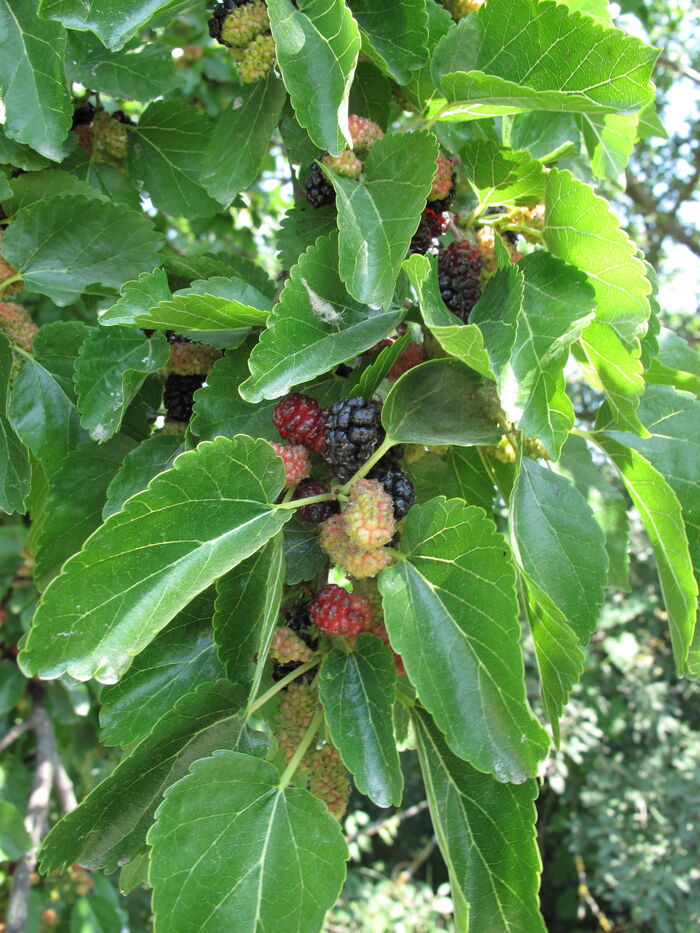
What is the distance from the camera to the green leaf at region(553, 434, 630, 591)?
0.91 m

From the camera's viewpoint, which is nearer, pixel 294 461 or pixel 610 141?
pixel 294 461

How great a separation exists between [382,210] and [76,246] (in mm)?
334

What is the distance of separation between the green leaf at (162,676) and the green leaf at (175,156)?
49cm

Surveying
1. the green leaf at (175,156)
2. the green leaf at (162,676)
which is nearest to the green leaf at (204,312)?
the green leaf at (162,676)

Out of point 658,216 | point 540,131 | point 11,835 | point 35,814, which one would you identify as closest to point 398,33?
point 540,131

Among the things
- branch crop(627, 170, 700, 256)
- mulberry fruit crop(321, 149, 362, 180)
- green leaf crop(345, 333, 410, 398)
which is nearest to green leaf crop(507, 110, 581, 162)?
mulberry fruit crop(321, 149, 362, 180)

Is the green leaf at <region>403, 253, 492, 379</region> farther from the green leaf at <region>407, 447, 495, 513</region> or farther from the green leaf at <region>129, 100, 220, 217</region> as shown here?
the green leaf at <region>129, 100, 220, 217</region>

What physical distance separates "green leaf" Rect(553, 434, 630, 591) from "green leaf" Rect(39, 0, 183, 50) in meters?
0.57

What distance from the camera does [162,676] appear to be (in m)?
0.62

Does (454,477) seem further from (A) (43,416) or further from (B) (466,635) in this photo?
(A) (43,416)

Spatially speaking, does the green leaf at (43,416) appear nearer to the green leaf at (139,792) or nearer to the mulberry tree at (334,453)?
the mulberry tree at (334,453)

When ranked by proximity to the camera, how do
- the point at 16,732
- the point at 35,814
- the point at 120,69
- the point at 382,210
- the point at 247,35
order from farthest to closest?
1. the point at 16,732
2. the point at 35,814
3. the point at 120,69
4. the point at 247,35
5. the point at 382,210

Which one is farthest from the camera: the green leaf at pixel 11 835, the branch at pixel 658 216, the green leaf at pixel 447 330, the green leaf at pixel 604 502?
the branch at pixel 658 216

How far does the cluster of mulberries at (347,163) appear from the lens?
2.14 feet
